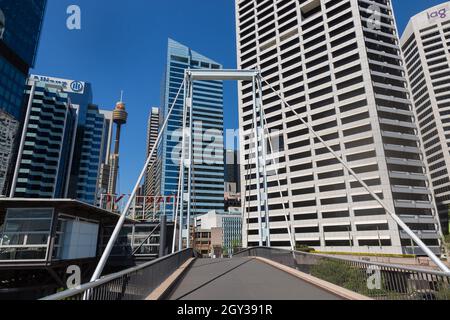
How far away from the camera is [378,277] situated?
21.0 feet

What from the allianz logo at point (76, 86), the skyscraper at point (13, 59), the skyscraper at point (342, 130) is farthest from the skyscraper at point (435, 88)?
the allianz logo at point (76, 86)

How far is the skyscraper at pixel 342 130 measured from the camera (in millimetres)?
53719

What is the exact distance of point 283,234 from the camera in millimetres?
66625

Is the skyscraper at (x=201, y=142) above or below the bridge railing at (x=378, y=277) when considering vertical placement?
above

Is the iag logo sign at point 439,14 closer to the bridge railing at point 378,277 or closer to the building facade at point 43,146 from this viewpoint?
the bridge railing at point 378,277

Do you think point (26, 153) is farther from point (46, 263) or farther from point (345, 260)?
point (345, 260)

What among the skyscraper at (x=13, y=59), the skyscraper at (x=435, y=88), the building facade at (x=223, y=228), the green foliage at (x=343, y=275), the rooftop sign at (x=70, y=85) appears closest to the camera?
the green foliage at (x=343, y=275)

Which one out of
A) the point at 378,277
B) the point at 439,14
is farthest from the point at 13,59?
the point at 439,14

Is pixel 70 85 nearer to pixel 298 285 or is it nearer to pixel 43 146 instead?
pixel 43 146

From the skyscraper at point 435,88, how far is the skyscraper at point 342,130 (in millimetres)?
44883

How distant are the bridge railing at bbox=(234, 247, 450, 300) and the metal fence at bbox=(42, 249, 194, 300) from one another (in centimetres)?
461

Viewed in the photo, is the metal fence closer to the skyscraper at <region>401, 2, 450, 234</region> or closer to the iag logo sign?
the skyscraper at <region>401, 2, 450, 234</region>
